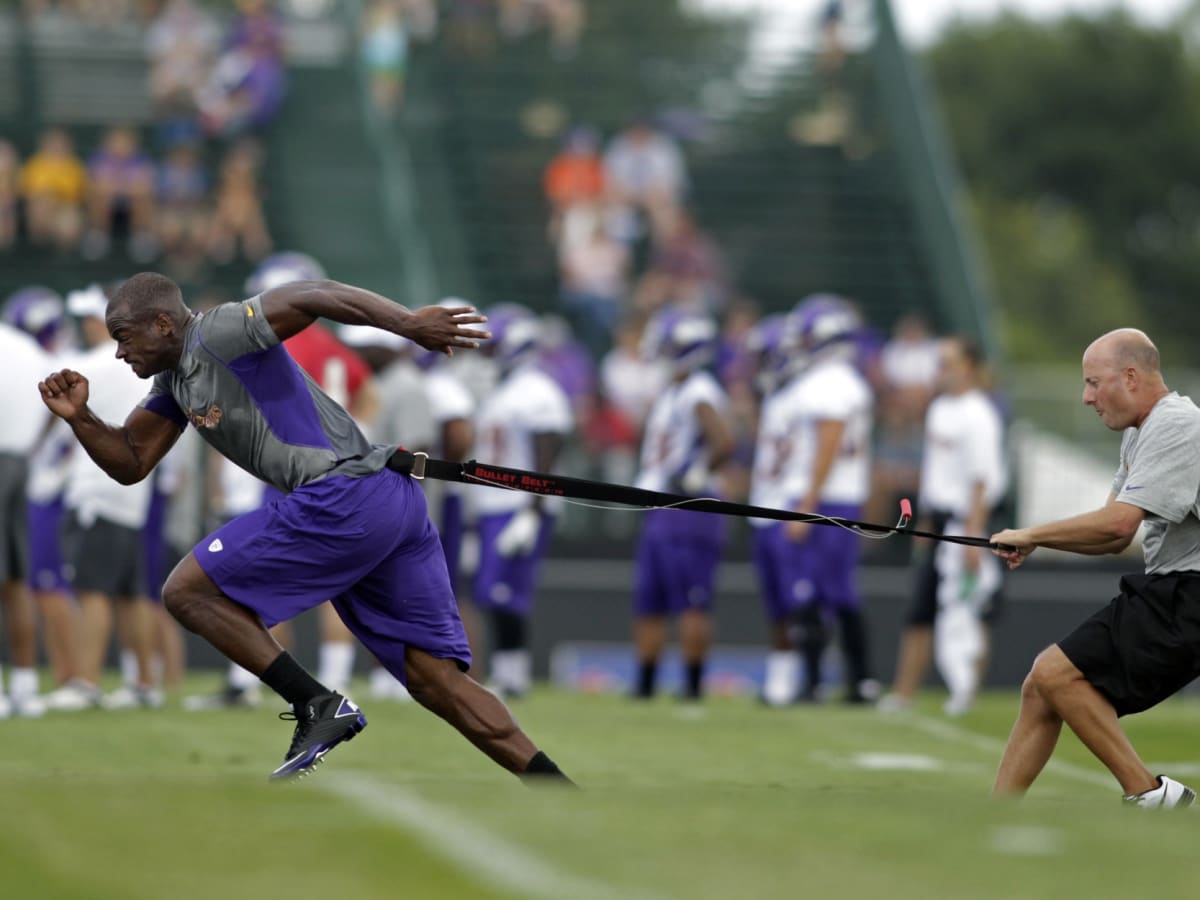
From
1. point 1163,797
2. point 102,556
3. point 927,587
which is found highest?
point 102,556

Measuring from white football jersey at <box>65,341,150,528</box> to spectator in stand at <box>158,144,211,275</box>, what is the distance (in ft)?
28.6

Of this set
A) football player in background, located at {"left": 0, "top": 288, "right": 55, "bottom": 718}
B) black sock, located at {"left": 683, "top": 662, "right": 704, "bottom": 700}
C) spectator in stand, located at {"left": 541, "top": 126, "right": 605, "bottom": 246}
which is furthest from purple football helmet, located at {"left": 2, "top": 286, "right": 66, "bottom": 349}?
spectator in stand, located at {"left": 541, "top": 126, "right": 605, "bottom": 246}

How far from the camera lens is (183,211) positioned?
21.9m

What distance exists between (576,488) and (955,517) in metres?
7.79

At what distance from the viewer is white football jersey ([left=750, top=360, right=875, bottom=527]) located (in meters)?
14.6

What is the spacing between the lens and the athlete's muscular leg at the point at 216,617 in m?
7.45

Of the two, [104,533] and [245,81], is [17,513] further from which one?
[245,81]

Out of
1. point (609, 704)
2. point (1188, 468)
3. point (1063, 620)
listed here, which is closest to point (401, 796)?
point (1188, 468)

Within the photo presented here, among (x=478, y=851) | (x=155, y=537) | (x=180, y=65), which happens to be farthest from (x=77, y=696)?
(x=180, y=65)

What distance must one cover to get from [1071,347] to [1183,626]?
176ft

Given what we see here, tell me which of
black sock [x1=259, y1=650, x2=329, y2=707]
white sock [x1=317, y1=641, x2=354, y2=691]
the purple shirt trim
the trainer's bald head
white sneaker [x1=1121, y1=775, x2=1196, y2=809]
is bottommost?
white sock [x1=317, y1=641, x2=354, y2=691]

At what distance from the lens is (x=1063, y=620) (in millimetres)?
18719

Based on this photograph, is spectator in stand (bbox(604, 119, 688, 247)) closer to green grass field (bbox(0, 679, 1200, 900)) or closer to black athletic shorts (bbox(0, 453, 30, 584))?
black athletic shorts (bbox(0, 453, 30, 584))

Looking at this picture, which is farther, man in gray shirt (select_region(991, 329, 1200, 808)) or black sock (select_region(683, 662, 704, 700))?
black sock (select_region(683, 662, 704, 700))
